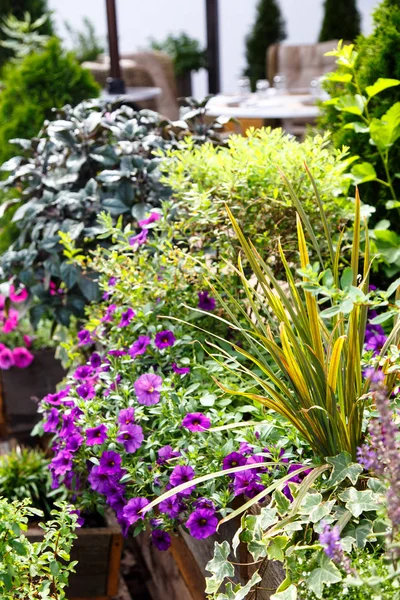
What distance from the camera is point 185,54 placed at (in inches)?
354

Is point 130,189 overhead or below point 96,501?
overhead

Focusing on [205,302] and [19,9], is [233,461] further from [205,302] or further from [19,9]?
[19,9]

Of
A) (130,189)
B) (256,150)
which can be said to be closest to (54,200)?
(130,189)

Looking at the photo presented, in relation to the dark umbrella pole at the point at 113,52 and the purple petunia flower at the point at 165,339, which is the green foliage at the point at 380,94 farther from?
the dark umbrella pole at the point at 113,52

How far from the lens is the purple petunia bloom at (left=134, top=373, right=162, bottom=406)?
4.70ft

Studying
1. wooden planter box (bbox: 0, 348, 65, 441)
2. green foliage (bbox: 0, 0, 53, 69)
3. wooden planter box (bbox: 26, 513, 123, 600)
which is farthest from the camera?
green foliage (bbox: 0, 0, 53, 69)

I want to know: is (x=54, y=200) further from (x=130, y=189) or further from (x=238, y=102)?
(x=238, y=102)

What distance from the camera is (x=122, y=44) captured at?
34.2ft

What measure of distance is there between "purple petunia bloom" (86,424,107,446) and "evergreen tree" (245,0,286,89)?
27.9 feet

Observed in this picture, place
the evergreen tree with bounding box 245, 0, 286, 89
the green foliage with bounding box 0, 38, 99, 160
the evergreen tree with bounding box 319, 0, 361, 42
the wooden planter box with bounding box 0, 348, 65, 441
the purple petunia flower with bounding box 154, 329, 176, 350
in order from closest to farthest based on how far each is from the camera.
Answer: the purple petunia flower with bounding box 154, 329, 176, 350, the wooden planter box with bounding box 0, 348, 65, 441, the green foliage with bounding box 0, 38, 99, 160, the evergreen tree with bounding box 319, 0, 361, 42, the evergreen tree with bounding box 245, 0, 286, 89

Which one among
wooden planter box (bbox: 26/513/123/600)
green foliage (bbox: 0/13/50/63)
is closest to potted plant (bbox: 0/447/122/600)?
wooden planter box (bbox: 26/513/123/600)

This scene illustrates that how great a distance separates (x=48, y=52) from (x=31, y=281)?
1.19 m

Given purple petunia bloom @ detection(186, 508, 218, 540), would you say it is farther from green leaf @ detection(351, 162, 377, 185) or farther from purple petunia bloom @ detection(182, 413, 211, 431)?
green leaf @ detection(351, 162, 377, 185)

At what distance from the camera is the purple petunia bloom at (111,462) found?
1.38 metres
